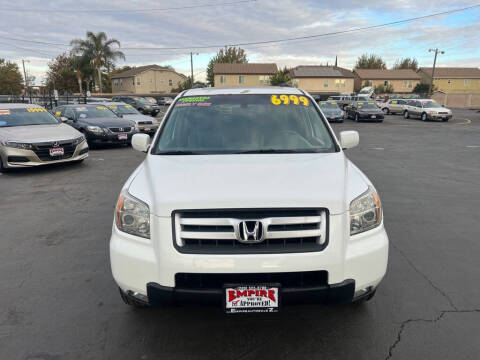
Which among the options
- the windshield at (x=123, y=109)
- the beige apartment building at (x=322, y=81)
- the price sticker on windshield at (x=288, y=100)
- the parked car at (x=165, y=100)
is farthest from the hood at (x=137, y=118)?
the beige apartment building at (x=322, y=81)

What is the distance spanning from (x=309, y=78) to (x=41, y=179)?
208ft

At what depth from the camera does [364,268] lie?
249 cm

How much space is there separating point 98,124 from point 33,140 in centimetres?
440

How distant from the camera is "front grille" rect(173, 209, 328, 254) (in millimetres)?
2375

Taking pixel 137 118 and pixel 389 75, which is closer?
pixel 137 118

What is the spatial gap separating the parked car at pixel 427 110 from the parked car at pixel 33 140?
950 inches

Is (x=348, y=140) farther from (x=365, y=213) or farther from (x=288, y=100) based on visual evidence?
(x=365, y=213)

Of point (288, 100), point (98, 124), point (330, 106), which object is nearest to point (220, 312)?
point (288, 100)

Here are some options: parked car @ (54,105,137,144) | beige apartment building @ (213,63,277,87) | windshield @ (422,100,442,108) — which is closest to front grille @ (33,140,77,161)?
parked car @ (54,105,137,144)

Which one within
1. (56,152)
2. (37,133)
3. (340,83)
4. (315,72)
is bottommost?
(56,152)

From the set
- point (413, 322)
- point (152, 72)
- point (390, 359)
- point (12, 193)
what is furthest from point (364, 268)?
point (152, 72)

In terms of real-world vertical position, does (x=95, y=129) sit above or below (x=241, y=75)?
below

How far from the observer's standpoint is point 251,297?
93.7 inches

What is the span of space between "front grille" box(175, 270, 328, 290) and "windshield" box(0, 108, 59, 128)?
916 centimetres
